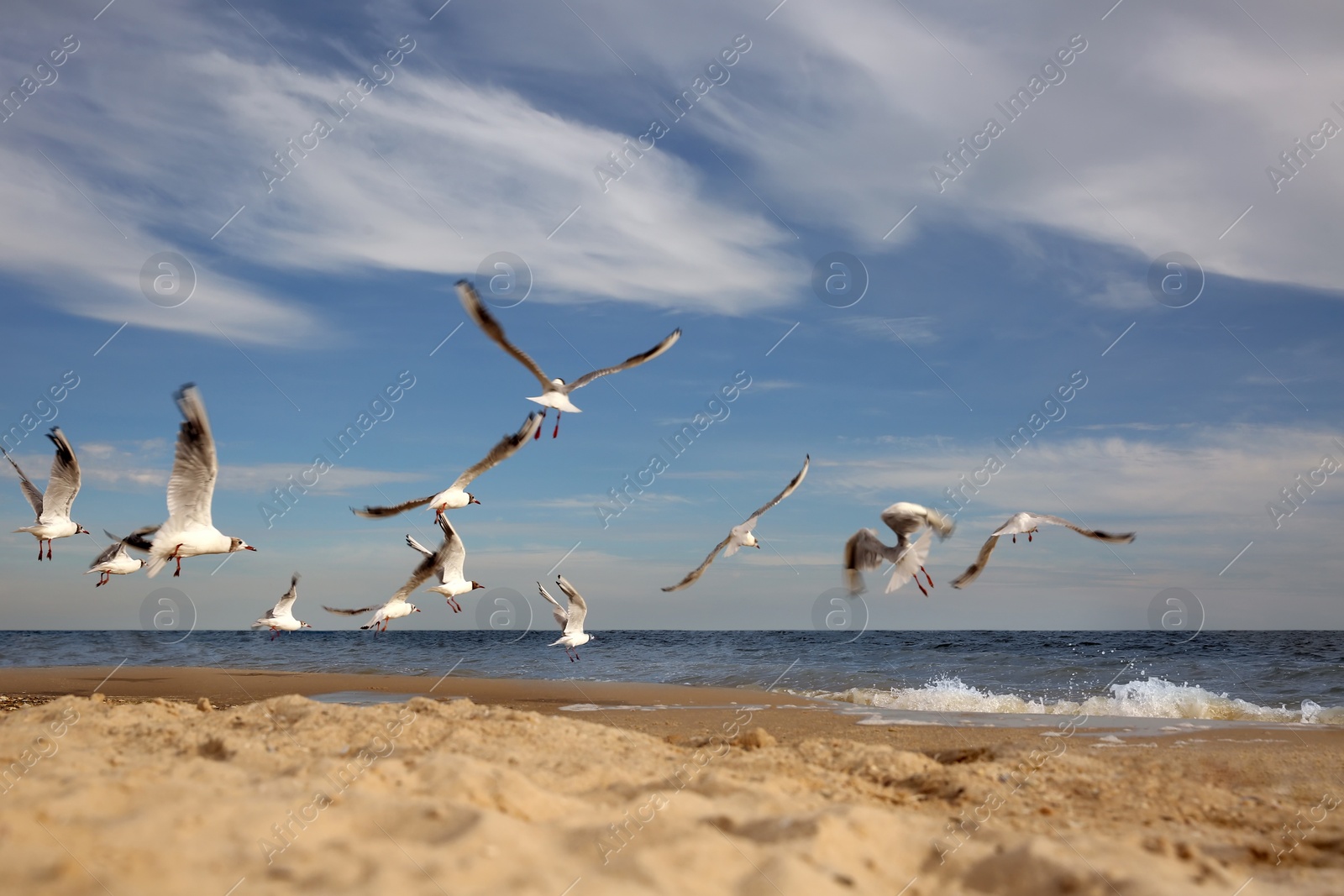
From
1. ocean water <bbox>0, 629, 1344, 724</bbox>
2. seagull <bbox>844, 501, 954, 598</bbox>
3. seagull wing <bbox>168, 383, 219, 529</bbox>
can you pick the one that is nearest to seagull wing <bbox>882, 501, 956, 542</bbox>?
seagull <bbox>844, 501, 954, 598</bbox>

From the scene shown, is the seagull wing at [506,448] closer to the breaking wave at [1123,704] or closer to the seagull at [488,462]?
the seagull at [488,462]

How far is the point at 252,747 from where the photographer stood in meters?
6.61

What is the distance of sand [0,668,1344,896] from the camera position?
14.2 ft

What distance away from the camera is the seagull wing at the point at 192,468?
980 cm

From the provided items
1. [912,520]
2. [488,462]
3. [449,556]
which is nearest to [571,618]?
[449,556]

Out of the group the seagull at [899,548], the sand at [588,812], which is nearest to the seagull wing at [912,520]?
the seagull at [899,548]

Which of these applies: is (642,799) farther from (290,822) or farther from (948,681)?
(948,681)

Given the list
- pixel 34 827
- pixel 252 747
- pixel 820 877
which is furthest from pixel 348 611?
pixel 820 877

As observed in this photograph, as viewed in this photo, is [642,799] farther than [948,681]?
No

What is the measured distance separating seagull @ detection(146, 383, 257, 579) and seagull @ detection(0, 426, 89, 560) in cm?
426

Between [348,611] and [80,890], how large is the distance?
16.3 meters

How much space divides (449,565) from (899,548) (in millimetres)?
10350

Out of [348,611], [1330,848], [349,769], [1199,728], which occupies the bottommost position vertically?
[1330,848]

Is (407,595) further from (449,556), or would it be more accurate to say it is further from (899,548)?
(899,548)
